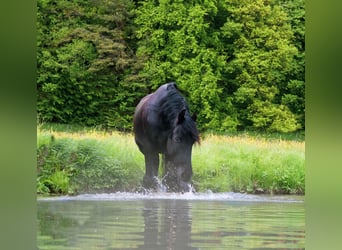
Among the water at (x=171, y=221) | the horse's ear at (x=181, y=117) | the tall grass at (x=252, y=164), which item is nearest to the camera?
the water at (x=171, y=221)

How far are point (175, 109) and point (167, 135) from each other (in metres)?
0.24

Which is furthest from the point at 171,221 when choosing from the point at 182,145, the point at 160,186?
the point at 160,186

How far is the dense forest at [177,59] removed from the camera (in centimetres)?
575

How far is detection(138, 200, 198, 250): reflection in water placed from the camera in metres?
2.99

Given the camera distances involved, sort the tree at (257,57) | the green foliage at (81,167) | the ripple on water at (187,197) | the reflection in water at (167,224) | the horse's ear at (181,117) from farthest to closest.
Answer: the tree at (257,57)
the green foliage at (81,167)
the ripple on water at (187,197)
the horse's ear at (181,117)
the reflection in water at (167,224)

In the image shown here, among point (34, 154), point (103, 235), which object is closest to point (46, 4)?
point (103, 235)

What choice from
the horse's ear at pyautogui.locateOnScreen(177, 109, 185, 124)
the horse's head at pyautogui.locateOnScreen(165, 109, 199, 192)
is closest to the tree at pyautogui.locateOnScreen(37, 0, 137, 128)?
the horse's head at pyautogui.locateOnScreen(165, 109, 199, 192)

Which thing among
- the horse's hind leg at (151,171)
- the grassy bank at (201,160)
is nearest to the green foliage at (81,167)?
the grassy bank at (201,160)

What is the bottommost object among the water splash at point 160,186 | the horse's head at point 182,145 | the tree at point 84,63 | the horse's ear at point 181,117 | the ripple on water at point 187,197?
the ripple on water at point 187,197

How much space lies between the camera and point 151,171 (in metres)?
5.58

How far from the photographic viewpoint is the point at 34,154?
0.89 metres

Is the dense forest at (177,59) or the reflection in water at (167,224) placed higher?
the dense forest at (177,59)

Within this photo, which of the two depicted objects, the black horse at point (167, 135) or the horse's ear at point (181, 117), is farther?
the black horse at point (167, 135)

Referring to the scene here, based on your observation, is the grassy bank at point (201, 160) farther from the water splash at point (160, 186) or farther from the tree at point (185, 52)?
the tree at point (185, 52)
